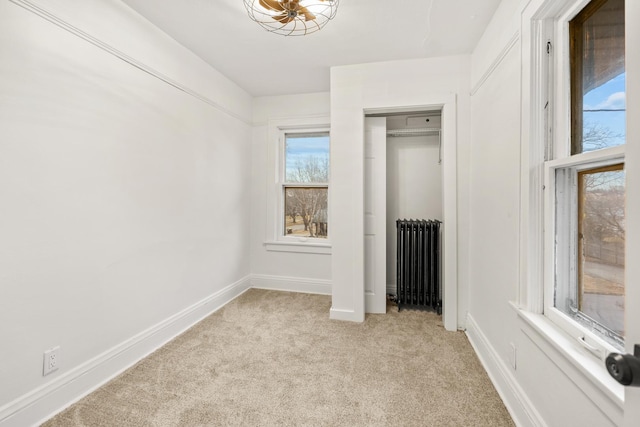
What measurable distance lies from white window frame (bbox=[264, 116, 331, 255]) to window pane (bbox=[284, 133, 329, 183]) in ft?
0.21

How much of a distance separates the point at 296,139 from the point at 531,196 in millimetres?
2826

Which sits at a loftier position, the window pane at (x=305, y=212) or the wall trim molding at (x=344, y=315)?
the window pane at (x=305, y=212)

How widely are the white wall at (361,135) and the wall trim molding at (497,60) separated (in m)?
0.24

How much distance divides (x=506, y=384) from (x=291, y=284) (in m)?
2.46

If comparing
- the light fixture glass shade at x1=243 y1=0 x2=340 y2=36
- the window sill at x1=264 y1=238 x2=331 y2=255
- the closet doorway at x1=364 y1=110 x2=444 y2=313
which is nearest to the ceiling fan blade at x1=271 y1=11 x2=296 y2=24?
the light fixture glass shade at x1=243 y1=0 x2=340 y2=36

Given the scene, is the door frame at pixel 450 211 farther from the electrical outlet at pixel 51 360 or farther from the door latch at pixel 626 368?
the electrical outlet at pixel 51 360

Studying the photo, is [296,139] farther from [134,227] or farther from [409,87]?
[134,227]

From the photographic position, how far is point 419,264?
2.97 meters

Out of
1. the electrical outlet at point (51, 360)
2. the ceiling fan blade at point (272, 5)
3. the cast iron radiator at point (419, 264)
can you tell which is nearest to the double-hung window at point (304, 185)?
the cast iron radiator at point (419, 264)

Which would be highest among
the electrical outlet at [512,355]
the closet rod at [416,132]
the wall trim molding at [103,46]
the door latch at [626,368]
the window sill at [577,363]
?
the wall trim molding at [103,46]

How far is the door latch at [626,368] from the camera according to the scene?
0.53 m

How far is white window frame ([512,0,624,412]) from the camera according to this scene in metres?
1.36

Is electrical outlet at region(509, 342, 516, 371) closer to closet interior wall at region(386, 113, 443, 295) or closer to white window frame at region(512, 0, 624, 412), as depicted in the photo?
white window frame at region(512, 0, 624, 412)

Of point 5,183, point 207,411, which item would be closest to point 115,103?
point 5,183
